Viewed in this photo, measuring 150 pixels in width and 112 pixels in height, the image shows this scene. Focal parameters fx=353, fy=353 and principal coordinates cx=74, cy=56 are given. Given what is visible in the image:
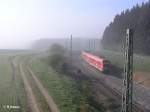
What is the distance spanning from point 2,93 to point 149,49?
56178 mm

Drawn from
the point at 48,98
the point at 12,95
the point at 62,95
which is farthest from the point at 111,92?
the point at 12,95

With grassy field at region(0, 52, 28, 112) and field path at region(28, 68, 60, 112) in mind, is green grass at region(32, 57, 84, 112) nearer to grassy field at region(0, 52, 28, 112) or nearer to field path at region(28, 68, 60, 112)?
field path at region(28, 68, 60, 112)

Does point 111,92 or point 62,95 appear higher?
point 62,95

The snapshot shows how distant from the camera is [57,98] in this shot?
123 ft

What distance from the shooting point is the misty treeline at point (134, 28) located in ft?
304

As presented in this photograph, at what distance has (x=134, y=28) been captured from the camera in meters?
97.4

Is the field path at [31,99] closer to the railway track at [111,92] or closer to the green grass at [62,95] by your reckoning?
the green grass at [62,95]

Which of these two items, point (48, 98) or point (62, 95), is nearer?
point (48, 98)

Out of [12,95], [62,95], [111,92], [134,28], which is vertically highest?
[134,28]

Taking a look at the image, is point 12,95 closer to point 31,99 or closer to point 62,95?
point 31,99

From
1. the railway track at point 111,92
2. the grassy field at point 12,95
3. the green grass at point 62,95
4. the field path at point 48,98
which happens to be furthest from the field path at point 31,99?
the railway track at point 111,92

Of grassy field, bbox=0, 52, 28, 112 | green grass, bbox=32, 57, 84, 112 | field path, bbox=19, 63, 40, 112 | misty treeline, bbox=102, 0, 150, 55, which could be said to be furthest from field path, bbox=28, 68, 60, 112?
misty treeline, bbox=102, 0, 150, 55

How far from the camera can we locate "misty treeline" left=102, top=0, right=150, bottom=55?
304 feet

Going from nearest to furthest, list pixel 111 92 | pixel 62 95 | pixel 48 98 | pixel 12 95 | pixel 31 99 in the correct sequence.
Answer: pixel 31 99
pixel 48 98
pixel 12 95
pixel 62 95
pixel 111 92
